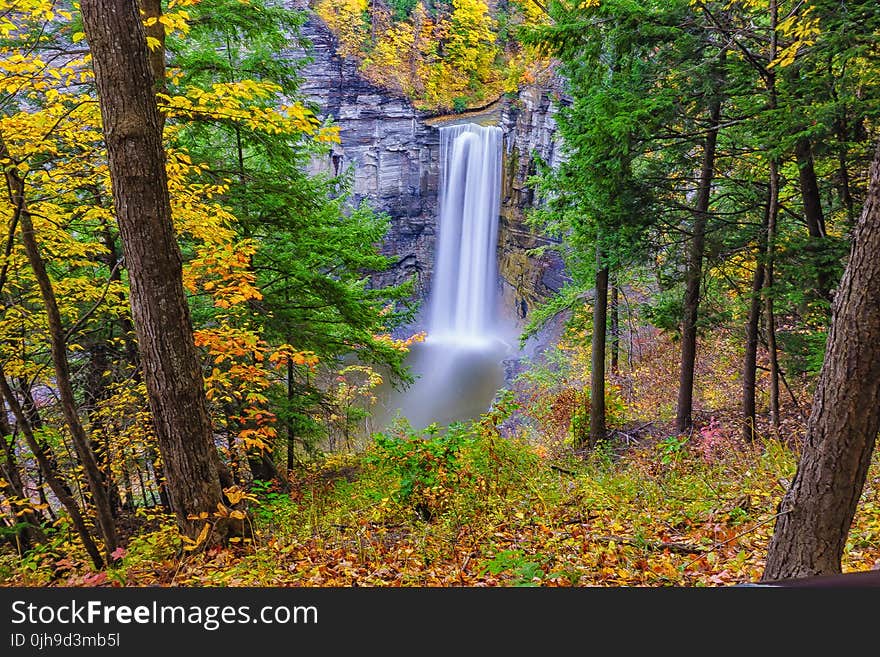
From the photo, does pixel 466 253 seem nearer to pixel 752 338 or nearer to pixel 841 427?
pixel 752 338

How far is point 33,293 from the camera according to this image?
5.44 meters

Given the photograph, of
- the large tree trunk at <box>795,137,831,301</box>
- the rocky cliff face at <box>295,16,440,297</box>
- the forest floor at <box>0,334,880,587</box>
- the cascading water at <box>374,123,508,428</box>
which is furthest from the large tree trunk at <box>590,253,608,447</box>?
the rocky cliff face at <box>295,16,440,297</box>

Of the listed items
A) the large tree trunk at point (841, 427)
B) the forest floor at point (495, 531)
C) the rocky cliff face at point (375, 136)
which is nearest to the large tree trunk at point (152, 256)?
the forest floor at point (495, 531)

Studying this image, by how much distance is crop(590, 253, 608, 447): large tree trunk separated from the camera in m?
8.58

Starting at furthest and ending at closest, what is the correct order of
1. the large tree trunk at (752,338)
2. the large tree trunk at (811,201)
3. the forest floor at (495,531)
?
the large tree trunk at (752,338)
the large tree trunk at (811,201)
the forest floor at (495,531)

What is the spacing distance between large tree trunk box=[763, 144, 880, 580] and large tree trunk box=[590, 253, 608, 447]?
19.5ft

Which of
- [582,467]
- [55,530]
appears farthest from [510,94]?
[55,530]

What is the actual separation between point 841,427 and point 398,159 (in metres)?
30.4

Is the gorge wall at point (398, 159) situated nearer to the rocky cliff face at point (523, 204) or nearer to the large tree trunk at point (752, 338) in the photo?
the rocky cliff face at point (523, 204)

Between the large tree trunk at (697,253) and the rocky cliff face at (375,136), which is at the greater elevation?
the rocky cliff face at (375,136)

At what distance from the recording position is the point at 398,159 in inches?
1190

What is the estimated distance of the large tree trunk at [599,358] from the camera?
8578 millimetres

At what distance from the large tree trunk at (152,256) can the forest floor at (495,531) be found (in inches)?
24.6

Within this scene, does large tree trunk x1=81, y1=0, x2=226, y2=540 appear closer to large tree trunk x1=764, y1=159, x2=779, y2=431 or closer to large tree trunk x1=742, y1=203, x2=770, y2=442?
large tree trunk x1=764, y1=159, x2=779, y2=431
